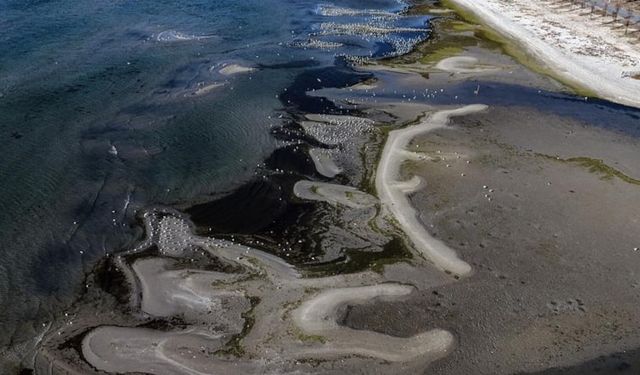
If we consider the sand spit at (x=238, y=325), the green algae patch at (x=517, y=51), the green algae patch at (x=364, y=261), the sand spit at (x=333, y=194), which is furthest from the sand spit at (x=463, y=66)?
the sand spit at (x=238, y=325)

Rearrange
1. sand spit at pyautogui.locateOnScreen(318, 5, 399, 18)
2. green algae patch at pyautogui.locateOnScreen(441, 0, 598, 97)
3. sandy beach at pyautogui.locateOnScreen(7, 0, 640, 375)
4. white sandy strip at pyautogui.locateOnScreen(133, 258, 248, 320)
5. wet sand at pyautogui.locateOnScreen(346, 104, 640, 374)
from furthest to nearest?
sand spit at pyautogui.locateOnScreen(318, 5, 399, 18) → green algae patch at pyautogui.locateOnScreen(441, 0, 598, 97) → white sandy strip at pyautogui.locateOnScreen(133, 258, 248, 320) → wet sand at pyautogui.locateOnScreen(346, 104, 640, 374) → sandy beach at pyautogui.locateOnScreen(7, 0, 640, 375)

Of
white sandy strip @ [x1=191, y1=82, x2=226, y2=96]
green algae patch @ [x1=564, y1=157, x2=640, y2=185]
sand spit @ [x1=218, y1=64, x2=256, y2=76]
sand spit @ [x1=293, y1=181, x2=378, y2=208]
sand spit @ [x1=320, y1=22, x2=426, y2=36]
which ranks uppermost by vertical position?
sand spit @ [x1=320, y1=22, x2=426, y2=36]

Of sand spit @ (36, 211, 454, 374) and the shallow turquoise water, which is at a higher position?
the shallow turquoise water

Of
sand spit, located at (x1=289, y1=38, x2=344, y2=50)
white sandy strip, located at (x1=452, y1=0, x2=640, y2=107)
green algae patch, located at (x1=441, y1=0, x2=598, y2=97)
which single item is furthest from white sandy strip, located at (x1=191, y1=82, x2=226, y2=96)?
white sandy strip, located at (x1=452, y1=0, x2=640, y2=107)

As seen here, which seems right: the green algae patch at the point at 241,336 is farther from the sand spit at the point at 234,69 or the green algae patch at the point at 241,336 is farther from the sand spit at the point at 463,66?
the sand spit at the point at 463,66

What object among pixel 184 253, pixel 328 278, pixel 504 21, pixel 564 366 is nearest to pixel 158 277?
pixel 184 253

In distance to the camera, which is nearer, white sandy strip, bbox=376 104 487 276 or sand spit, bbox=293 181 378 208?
white sandy strip, bbox=376 104 487 276

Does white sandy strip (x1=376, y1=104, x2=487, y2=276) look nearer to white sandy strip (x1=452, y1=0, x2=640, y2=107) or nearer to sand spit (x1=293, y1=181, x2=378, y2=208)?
sand spit (x1=293, y1=181, x2=378, y2=208)
